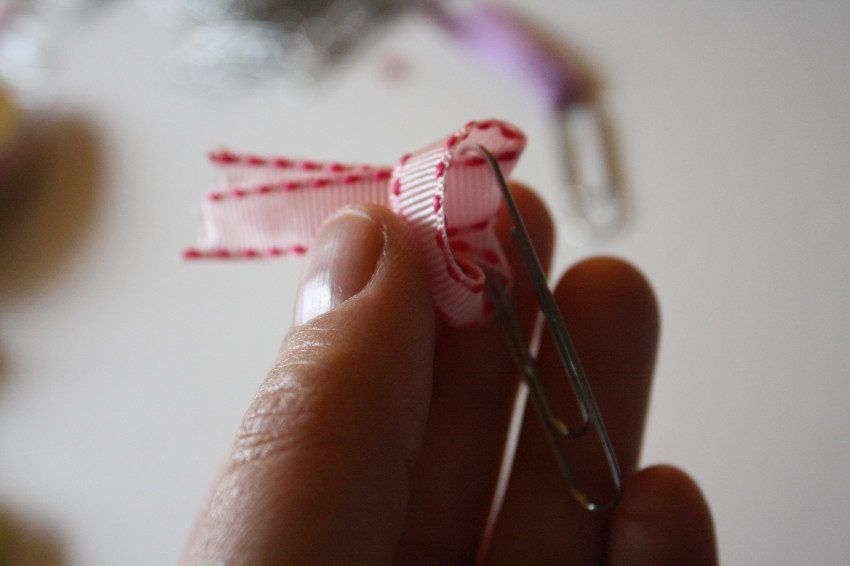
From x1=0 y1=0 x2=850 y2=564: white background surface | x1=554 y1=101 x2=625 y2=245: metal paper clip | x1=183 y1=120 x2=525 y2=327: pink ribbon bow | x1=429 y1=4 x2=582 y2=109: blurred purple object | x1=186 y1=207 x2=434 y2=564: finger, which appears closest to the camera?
x1=186 y1=207 x2=434 y2=564: finger

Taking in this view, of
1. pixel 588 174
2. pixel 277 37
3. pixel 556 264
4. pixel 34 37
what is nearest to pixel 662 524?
pixel 556 264

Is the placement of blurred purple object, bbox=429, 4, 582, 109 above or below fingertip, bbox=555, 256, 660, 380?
above

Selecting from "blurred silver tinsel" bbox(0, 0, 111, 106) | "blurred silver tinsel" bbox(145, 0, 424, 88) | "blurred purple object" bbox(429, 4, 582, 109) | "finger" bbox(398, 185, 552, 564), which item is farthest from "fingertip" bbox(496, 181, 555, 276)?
"blurred silver tinsel" bbox(0, 0, 111, 106)

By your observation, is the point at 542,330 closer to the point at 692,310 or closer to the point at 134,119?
the point at 692,310

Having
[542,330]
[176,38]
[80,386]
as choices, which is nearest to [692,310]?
[542,330]

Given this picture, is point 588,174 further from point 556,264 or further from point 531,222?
point 531,222

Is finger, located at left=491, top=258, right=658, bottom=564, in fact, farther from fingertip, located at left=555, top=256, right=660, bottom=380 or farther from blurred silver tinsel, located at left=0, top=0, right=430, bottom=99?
blurred silver tinsel, located at left=0, top=0, right=430, bottom=99

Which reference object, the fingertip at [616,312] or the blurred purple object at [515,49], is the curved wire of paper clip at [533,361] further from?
the blurred purple object at [515,49]

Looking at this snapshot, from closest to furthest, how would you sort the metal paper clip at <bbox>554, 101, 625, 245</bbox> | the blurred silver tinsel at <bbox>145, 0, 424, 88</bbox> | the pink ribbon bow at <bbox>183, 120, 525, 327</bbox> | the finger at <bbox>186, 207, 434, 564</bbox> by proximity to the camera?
the finger at <bbox>186, 207, 434, 564</bbox> < the pink ribbon bow at <bbox>183, 120, 525, 327</bbox> < the metal paper clip at <bbox>554, 101, 625, 245</bbox> < the blurred silver tinsel at <bbox>145, 0, 424, 88</bbox>
